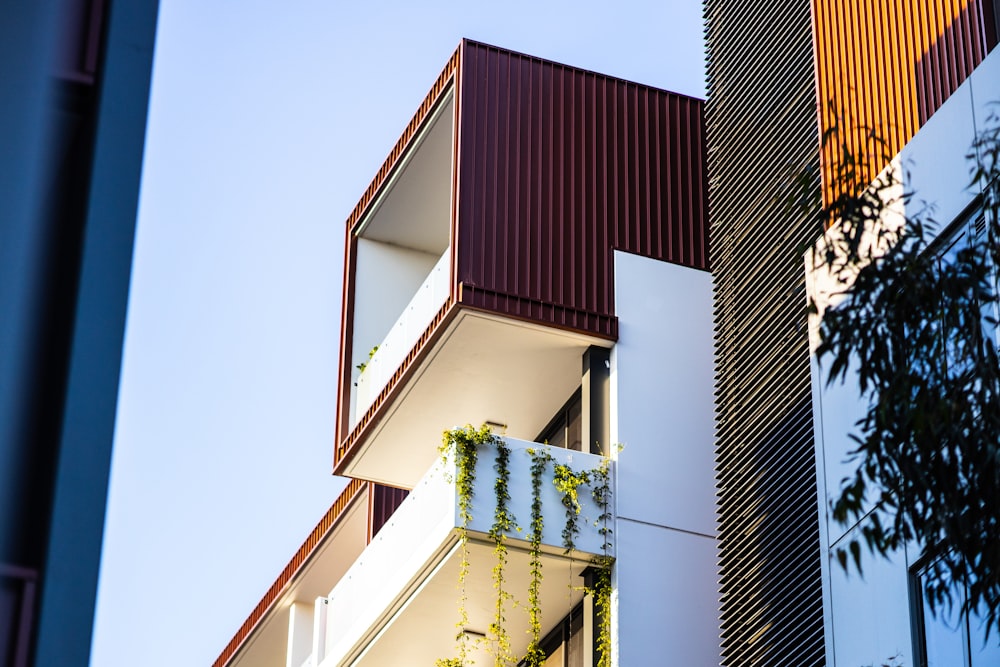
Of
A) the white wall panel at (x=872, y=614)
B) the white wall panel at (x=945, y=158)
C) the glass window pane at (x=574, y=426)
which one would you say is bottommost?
the white wall panel at (x=872, y=614)

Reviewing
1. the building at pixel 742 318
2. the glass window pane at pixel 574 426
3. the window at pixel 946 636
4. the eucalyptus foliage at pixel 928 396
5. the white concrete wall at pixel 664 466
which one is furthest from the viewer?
the glass window pane at pixel 574 426

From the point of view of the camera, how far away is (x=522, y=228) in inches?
881

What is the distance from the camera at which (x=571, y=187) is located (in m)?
23.0

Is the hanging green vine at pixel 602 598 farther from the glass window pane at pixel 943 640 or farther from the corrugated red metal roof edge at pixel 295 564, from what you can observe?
the corrugated red metal roof edge at pixel 295 564

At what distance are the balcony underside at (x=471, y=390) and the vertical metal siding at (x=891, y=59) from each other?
5528 millimetres

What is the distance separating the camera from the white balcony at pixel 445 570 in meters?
20.5

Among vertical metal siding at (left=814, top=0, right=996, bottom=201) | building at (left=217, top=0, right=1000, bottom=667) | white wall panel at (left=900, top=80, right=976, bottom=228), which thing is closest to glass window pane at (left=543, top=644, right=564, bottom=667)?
building at (left=217, top=0, right=1000, bottom=667)

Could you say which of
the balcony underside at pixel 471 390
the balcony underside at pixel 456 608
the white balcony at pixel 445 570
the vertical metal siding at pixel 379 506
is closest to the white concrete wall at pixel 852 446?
the white balcony at pixel 445 570

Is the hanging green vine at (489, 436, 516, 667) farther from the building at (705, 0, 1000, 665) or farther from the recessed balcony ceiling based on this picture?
the recessed balcony ceiling

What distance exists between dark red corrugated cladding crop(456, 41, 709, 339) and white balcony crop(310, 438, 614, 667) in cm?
239

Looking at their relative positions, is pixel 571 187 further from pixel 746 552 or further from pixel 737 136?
pixel 746 552

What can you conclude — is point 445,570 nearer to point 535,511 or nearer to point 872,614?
point 535,511

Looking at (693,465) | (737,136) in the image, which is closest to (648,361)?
(693,465)

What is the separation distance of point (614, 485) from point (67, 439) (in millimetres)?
15327
